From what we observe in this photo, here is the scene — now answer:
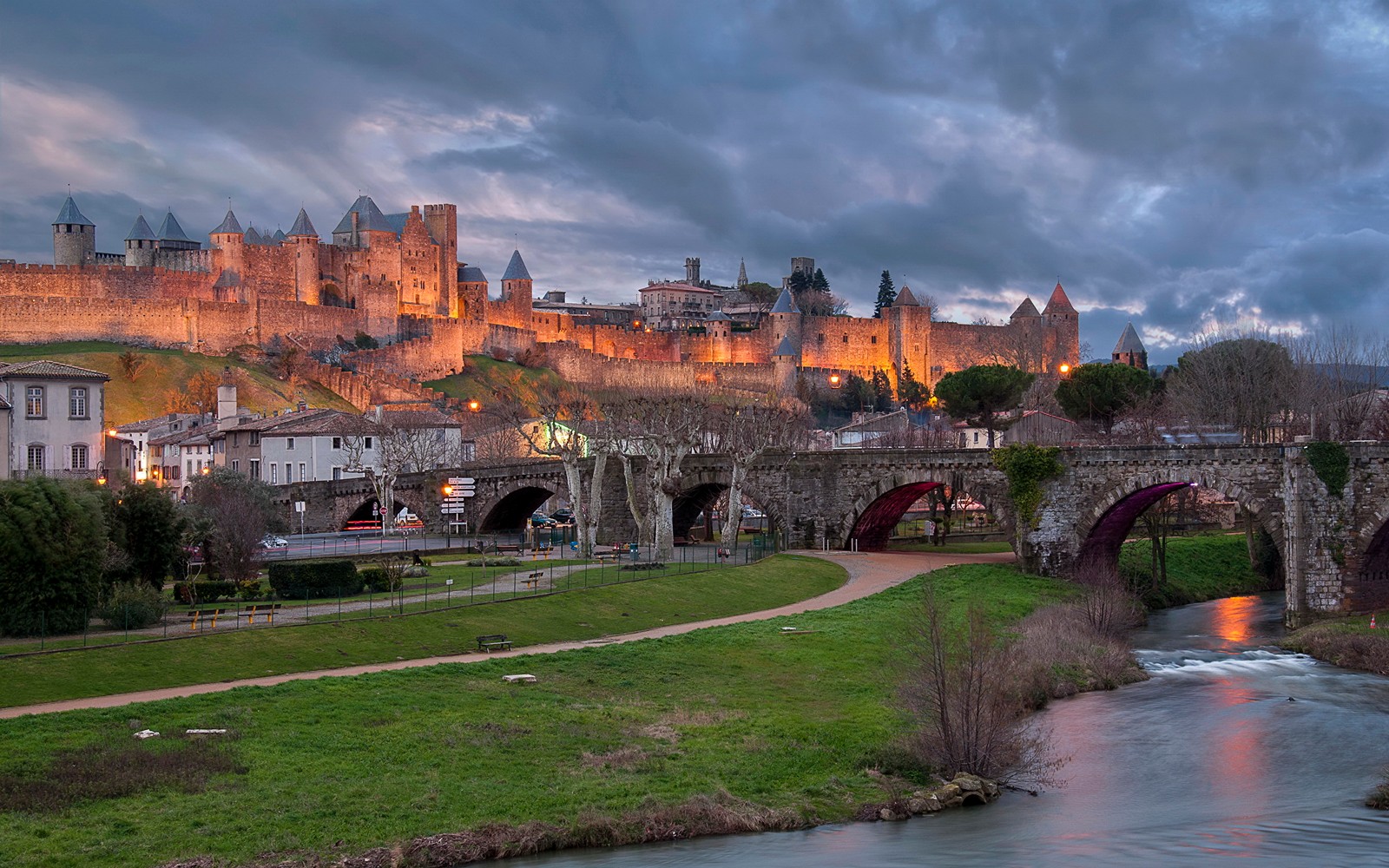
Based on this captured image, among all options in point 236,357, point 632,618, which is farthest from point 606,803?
point 236,357

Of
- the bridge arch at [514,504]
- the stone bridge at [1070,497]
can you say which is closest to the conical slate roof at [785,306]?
the bridge arch at [514,504]

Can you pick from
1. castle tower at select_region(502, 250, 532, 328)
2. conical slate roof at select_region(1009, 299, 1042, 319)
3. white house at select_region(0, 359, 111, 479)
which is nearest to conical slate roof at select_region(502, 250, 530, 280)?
castle tower at select_region(502, 250, 532, 328)

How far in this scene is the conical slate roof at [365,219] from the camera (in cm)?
14212

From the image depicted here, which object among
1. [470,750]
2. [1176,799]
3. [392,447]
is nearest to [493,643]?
[470,750]

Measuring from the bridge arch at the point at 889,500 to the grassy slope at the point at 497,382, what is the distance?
58.2m

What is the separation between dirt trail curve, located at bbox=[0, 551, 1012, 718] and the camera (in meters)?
22.3

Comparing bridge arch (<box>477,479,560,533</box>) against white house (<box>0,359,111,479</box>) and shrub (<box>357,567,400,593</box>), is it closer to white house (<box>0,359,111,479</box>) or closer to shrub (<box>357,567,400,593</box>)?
white house (<box>0,359,111,479</box>)

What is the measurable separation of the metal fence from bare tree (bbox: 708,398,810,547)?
64.9 inches

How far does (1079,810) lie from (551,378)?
10977cm

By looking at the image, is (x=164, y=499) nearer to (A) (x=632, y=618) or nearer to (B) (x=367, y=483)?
(A) (x=632, y=618)

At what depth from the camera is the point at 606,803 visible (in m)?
20.2

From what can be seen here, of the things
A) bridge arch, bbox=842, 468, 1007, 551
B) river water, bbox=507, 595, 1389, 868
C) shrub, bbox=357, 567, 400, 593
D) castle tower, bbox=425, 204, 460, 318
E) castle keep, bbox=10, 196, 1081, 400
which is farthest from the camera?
castle tower, bbox=425, 204, 460, 318

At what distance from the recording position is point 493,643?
29.2m

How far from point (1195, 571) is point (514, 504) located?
102 feet
